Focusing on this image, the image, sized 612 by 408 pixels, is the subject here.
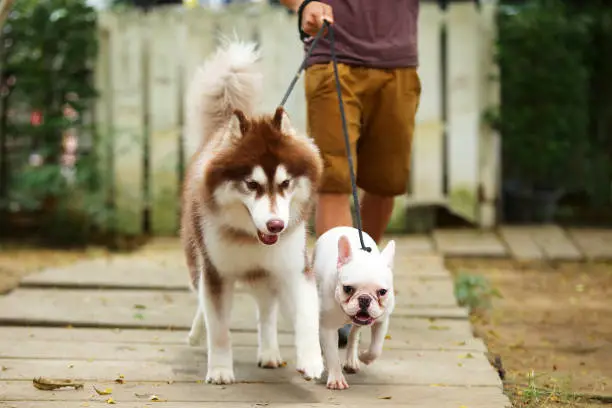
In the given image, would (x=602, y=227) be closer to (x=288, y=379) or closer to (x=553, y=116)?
(x=553, y=116)

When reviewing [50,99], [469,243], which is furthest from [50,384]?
[50,99]

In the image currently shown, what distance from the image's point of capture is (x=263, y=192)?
120 inches

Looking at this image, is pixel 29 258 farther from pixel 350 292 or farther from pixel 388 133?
pixel 350 292

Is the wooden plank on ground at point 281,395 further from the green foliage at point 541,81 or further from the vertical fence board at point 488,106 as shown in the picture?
the green foliage at point 541,81

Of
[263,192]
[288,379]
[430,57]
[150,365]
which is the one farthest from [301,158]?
[430,57]

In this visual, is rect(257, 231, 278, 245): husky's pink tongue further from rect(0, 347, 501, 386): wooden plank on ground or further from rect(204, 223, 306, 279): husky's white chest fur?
rect(0, 347, 501, 386): wooden plank on ground

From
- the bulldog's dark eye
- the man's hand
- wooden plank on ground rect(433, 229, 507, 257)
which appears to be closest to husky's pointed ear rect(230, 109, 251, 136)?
the bulldog's dark eye

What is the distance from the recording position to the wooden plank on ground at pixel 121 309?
448cm

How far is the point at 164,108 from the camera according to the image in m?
7.77

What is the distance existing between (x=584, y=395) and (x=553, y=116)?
440 cm

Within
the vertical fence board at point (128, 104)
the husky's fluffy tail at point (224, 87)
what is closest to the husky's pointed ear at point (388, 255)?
the husky's fluffy tail at point (224, 87)

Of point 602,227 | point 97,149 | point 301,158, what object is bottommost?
point 602,227

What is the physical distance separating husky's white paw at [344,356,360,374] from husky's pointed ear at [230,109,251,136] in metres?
1.01

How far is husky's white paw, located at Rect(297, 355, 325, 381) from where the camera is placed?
10.4ft
